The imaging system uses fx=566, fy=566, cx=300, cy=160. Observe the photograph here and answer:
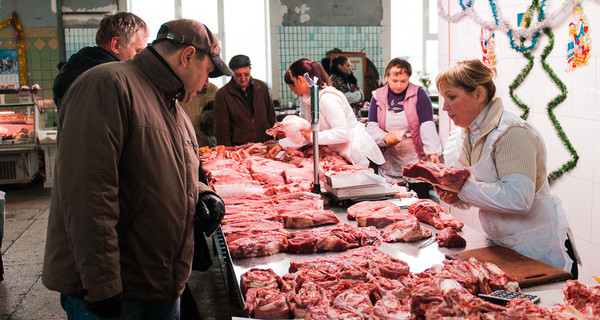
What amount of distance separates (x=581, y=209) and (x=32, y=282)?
476cm

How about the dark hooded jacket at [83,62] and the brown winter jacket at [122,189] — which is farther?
the dark hooded jacket at [83,62]

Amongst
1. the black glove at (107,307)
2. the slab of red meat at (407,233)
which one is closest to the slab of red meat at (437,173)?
the slab of red meat at (407,233)

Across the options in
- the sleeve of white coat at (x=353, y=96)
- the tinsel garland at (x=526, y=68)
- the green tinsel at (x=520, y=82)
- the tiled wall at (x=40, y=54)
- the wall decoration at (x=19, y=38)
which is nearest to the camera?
the tinsel garland at (x=526, y=68)

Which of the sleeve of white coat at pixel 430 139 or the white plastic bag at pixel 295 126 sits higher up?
the white plastic bag at pixel 295 126

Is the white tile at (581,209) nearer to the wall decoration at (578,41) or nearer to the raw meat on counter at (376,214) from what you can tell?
the wall decoration at (578,41)

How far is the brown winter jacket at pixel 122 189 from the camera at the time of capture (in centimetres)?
185

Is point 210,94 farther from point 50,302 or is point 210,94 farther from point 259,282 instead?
point 259,282

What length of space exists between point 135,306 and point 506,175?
1796 mm

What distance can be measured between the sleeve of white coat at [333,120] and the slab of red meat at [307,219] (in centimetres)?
174

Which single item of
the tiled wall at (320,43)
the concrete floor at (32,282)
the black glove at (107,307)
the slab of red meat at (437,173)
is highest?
the tiled wall at (320,43)

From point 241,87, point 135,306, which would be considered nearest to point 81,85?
point 135,306

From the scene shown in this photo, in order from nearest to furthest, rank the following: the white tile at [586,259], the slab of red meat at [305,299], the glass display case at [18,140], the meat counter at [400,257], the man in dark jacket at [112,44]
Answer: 1. the slab of red meat at [305,299]
2. the meat counter at [400,257]
3. the man in dark jacket at [112,44]
4. the white tile at [586,259]
5. the glass display case at [18,140]

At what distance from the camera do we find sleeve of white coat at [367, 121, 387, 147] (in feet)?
19.7

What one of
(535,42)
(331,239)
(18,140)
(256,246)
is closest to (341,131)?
(535,42)
